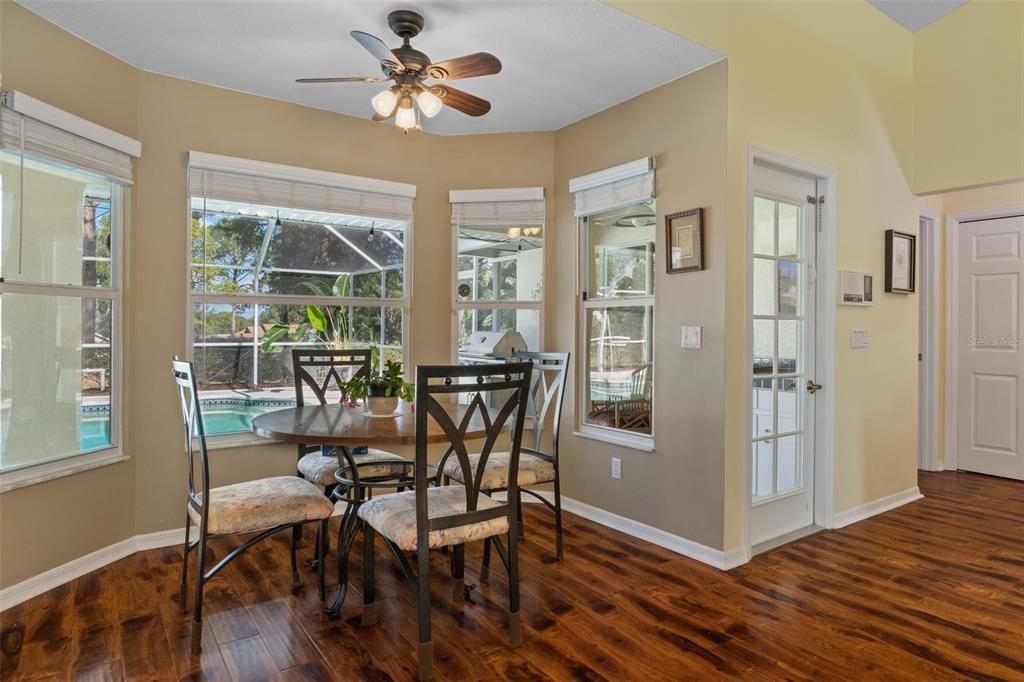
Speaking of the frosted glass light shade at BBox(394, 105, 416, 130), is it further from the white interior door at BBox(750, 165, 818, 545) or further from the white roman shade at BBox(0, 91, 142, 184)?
the white interior door at BBox(750, 165, 818, 545)

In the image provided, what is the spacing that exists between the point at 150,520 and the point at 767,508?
3.40m

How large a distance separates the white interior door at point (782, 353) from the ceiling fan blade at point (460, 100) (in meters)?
1.57

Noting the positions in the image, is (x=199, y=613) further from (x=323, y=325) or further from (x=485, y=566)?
(x=323, y=325)

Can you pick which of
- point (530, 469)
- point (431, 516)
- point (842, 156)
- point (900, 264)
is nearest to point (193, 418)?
point (431, 516)

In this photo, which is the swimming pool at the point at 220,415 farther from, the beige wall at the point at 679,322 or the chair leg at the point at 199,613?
the beige wall at the point at 679,322

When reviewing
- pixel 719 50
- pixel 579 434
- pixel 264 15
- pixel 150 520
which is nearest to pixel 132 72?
pixel 264 15

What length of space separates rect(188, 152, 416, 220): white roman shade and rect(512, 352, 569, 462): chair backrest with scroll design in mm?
1314

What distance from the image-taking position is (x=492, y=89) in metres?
3.35

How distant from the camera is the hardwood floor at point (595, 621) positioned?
206 centimetres

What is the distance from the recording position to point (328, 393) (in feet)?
12.1

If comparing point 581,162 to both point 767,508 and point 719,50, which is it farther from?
point 767,508

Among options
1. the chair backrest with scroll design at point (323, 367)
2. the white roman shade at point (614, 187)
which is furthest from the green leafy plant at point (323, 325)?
the white roman shade at point (614, 187)

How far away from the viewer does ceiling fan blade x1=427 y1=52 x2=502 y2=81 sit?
2.38m

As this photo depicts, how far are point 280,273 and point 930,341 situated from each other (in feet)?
17.3
